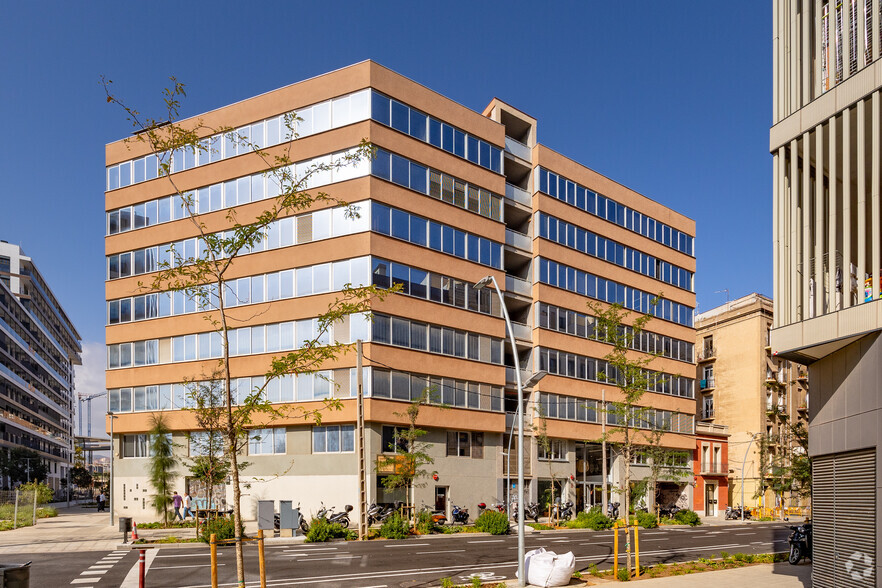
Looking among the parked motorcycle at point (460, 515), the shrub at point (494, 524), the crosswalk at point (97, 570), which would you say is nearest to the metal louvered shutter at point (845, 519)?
the crosswalk at point (97, 570)

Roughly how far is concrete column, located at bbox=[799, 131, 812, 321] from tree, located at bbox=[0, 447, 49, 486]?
8417cm

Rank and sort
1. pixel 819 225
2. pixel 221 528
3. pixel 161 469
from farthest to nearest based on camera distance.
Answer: pixel 161 469 < pixel 221 528 < pixel 819 225

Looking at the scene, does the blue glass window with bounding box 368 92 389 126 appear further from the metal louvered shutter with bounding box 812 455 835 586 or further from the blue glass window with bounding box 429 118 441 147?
the metal louvered shutter with bounding box 812 455 835 586

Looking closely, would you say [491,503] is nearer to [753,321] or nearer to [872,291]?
[872,291]

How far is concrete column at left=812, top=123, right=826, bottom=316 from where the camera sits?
54.9 ft

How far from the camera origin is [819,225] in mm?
17016

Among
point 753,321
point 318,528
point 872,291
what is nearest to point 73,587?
point 318,528

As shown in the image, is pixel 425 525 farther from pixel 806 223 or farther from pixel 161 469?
pixel 806 223

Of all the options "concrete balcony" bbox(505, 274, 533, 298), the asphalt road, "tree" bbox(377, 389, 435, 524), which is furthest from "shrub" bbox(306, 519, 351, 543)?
"concrete balcony" bbox(505, 274, 533, 298)

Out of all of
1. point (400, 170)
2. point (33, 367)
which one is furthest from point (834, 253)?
point (33, 367)

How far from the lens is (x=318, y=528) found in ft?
102

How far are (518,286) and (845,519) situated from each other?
1453 inches

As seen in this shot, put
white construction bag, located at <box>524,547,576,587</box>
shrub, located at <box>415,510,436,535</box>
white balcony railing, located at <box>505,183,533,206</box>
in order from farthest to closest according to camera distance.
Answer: white balcony railing, located at <box>505,183,533,206</box> < shrub, located at <box>415,510,436,535</box> < white construction bag, located at <box>524,547,576,587</box>

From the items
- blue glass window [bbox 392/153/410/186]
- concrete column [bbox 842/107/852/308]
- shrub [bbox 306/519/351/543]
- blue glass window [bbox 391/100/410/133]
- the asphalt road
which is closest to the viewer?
concrete column [bbox 842/107/852/308]
